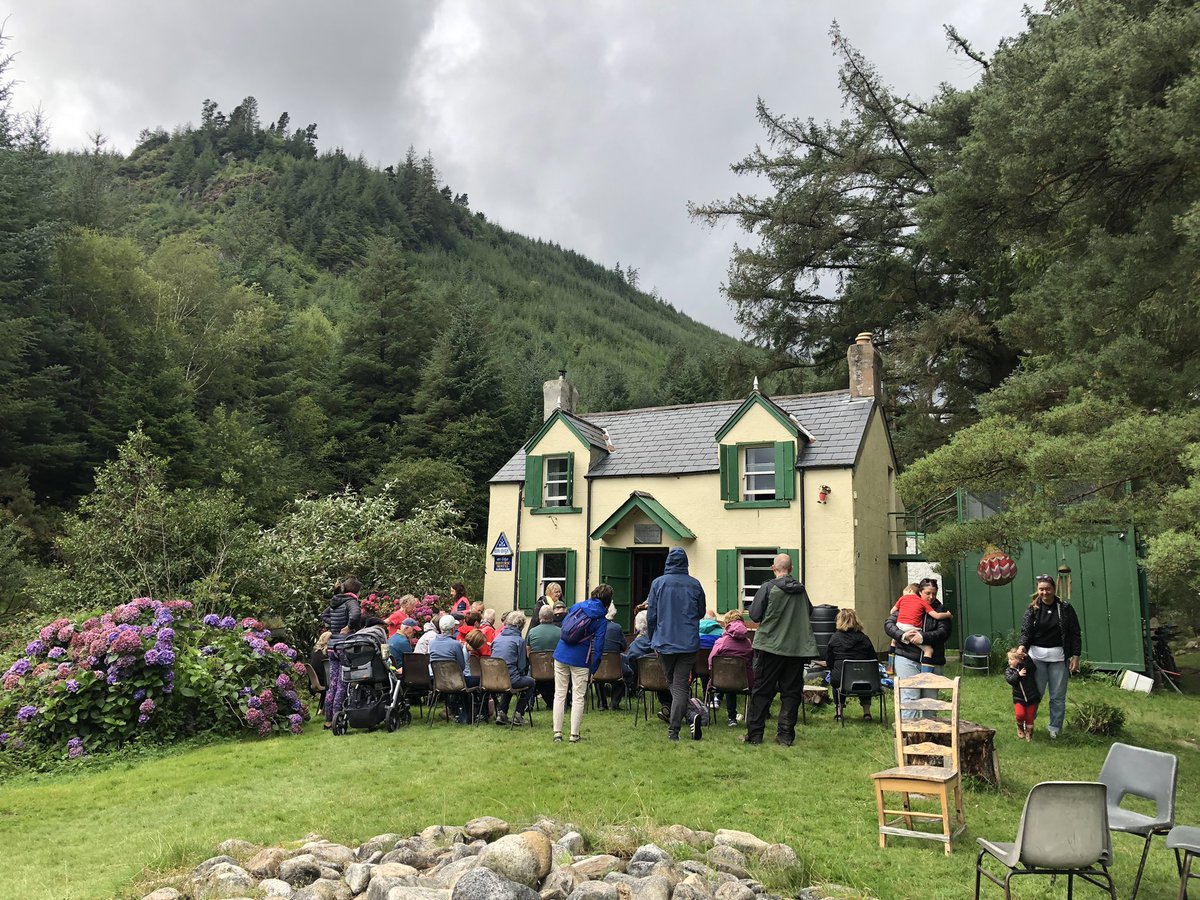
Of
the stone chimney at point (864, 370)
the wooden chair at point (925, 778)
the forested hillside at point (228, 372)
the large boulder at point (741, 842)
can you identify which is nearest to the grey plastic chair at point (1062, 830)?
the wooden chair at point (925, 778)

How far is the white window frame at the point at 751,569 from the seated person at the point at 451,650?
7.71 metres

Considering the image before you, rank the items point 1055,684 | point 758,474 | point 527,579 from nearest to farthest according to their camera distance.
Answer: point 1055,684 < point 758,474 < point 527,579

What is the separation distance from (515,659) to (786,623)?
3.55 m

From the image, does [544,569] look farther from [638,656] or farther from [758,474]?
[638,656]

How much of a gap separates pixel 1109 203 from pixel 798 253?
52.3 feet

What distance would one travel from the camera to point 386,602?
53.2 ft

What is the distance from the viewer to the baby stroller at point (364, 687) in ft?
32.0

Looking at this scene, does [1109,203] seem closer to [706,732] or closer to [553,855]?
[706,732]

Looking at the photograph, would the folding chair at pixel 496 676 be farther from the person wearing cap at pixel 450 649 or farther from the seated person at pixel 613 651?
the seated person at pixel 613 651

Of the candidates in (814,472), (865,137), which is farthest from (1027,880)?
(865,137)

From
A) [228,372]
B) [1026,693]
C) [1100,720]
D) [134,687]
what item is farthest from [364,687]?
[228,372]

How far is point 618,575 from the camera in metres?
Answer: 18.0

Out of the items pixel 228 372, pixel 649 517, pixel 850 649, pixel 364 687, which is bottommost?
pixel 364 687

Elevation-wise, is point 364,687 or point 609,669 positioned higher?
point 609,669
